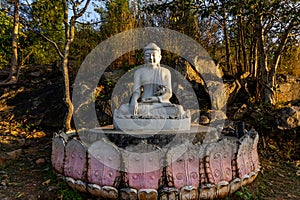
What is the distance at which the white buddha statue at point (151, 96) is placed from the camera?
11.9 ft

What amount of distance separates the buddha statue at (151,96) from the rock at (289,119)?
222 cm

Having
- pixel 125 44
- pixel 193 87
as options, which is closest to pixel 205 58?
pixel 193 87

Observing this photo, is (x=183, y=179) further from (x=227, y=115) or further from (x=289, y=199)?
(x=227, y=115)

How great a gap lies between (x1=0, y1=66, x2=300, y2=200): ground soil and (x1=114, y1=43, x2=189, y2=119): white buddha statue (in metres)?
1.18

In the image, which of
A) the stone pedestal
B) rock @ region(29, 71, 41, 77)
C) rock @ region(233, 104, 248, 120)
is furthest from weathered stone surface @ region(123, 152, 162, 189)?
rock @ region(29, 71, 41, 77)

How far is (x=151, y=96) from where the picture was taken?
4.01m

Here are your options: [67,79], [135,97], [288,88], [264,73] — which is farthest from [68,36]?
[288,88]

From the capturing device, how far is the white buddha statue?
Answer: 3635 millimetres

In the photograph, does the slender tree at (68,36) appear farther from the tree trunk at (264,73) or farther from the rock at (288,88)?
the rock at (288,88)

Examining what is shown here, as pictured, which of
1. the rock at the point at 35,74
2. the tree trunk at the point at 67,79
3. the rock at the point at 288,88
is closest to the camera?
the tree trunk at the point at 67,79

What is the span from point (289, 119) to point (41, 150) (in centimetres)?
419

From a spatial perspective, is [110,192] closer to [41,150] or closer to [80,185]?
[80,185]

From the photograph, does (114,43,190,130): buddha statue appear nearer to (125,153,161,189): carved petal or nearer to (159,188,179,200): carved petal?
(125,153,161,189): carved petal

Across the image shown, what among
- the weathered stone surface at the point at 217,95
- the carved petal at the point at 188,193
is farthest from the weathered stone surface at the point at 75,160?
the weathered stone surface at the point at 217,95
